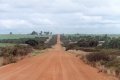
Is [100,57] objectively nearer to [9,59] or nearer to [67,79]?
[9,59]

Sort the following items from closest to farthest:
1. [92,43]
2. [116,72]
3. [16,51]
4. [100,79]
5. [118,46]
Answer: [100,79], [116,72], [16,51], [118,46], [92,43]

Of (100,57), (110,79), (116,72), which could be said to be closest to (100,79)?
(110,79)

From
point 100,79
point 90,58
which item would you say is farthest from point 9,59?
point 100,79

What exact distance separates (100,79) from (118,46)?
3676 inches

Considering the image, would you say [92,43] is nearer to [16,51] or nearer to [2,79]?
[16,51]

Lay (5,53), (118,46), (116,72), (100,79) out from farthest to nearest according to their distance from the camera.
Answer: (118,46) < (5,53) < (116,72) < (100,79)

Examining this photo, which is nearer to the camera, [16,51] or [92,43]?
[16,51]

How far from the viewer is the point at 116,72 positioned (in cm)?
2659

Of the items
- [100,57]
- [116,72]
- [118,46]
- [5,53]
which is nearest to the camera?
[116,72]

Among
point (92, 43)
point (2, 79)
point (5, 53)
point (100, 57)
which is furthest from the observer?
point (92, 43)

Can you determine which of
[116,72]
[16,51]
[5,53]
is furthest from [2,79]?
[16,51]

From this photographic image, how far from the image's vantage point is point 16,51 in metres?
55.1

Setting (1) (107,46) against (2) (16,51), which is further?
(1) (107,46)

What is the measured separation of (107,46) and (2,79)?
99392mm
